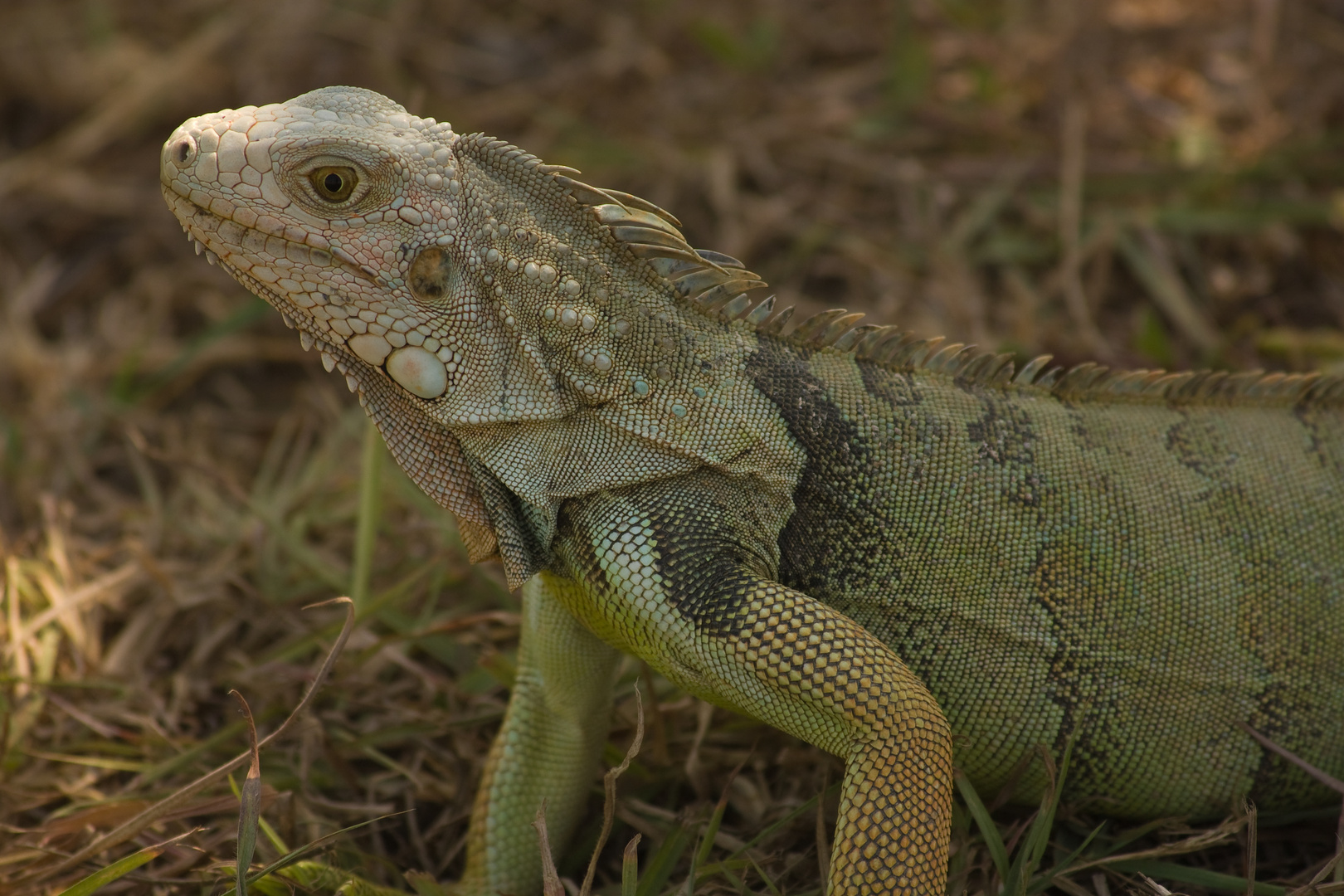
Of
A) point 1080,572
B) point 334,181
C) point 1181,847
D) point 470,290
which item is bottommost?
point 1181,847

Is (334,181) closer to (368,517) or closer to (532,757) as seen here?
(368,517)

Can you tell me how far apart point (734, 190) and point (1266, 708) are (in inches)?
157

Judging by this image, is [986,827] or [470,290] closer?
[470,290]

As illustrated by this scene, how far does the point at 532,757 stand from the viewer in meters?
3.29

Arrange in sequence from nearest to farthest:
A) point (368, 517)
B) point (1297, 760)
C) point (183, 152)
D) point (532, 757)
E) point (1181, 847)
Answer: point (183, 152)
point (1181, 847)
point (1297, 760)
point (532, 757)
point (368, 517)

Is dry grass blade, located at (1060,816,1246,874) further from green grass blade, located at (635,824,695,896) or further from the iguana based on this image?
green grass blade, located at (635,824,695,896)

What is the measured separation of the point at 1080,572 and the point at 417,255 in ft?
6.26

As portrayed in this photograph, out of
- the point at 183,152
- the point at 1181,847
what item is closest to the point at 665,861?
the point at 1181,847

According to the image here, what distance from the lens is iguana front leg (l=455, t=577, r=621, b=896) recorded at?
3.20 m

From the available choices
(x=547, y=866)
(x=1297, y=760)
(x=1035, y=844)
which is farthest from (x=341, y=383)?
(x=1297, y=760)

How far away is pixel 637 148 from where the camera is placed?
634cm

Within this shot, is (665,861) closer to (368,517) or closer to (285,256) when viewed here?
(368,517)

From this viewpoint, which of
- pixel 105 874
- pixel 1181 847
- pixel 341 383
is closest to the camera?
pixel 105 874

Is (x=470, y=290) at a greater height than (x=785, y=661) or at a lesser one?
greater
